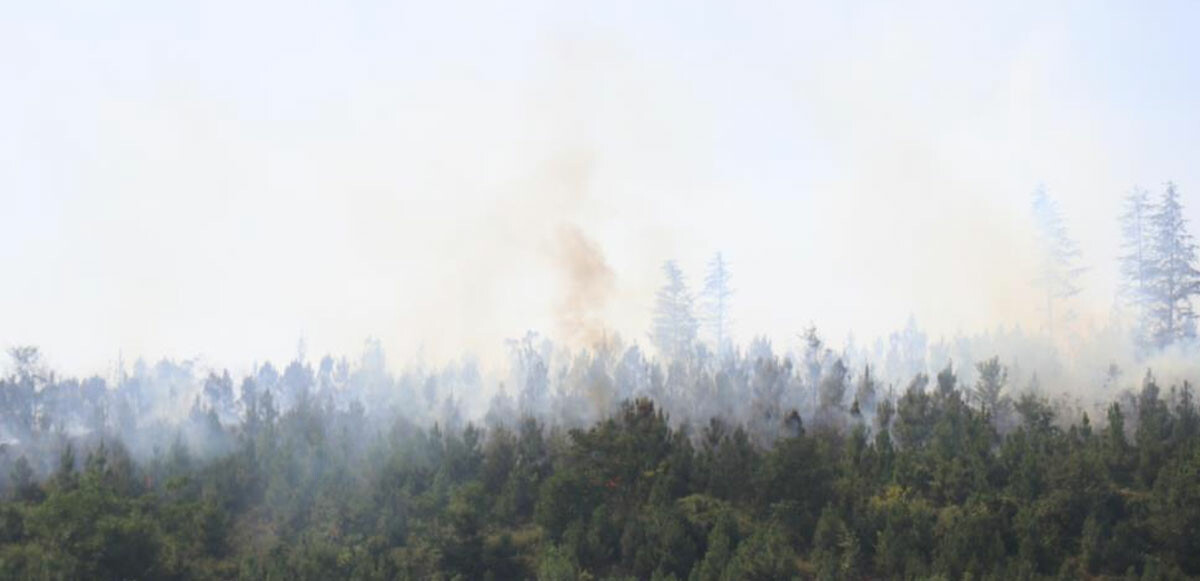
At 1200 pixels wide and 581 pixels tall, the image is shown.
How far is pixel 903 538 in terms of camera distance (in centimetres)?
2806

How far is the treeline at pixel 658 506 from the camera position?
1092 inches

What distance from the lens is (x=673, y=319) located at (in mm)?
69938

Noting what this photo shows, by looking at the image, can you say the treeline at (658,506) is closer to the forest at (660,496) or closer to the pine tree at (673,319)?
the forest at (660,496)

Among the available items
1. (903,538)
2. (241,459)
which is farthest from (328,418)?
(903,538)

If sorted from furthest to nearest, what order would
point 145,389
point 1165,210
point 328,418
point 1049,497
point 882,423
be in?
point 145,389 → point 1165,210 → point 328,418 → point 882,423 → point 1049,497

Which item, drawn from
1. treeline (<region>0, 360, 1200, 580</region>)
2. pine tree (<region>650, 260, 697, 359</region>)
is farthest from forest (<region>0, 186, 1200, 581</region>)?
pine tree (<region>650, 260, 697, 359</region>)

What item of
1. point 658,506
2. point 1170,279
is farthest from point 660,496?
point 1170,279

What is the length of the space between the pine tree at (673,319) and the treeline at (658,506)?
100 feet

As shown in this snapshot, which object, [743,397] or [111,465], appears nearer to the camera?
[111,465]

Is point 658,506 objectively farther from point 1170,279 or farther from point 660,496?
point 1170,279

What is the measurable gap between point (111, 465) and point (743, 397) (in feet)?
83.6

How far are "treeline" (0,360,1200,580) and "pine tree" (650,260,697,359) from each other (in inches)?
1201

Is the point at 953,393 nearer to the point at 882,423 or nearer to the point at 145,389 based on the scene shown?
the point at 882,423

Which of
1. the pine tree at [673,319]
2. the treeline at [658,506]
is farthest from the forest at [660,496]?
the pine tree at [673,319]
